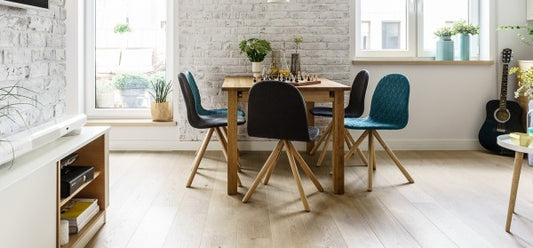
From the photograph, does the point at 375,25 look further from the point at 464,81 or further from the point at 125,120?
the point at 125,120

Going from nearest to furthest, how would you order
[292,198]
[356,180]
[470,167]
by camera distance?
1. [292,198]
2. [356,180]
3. [470,167]

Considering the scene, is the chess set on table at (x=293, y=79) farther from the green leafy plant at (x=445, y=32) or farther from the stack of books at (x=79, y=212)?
the green leafy plant at (x=445, y=32)

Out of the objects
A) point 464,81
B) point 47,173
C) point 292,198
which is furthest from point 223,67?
point 47,173

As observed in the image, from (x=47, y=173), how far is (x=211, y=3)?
3323mm

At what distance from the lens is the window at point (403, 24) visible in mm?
5152

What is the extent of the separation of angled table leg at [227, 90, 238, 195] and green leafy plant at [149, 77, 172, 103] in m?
1.90

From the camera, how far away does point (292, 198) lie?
128 inches

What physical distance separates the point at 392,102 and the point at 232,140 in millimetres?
1355

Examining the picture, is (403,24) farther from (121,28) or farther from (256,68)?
(121,28)

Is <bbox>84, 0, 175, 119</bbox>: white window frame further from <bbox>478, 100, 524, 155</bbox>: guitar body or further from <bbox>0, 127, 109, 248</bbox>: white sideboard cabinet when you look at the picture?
<bbox>478, 100, 524, 155</bbox>: guitar body

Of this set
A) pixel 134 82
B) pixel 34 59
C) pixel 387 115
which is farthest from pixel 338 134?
pixel 134 82

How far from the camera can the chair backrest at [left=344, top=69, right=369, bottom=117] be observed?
4.24 meters

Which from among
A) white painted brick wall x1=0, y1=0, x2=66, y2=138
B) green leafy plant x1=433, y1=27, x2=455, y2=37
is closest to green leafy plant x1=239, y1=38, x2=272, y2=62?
green leafy plant x1=433, y1=27, x2=455, y2=37

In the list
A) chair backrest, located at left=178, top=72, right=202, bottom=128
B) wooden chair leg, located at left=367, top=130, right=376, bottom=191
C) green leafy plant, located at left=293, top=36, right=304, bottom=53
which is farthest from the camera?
green leafy plant, located at left=293, top=36, right=304, bottom=53
